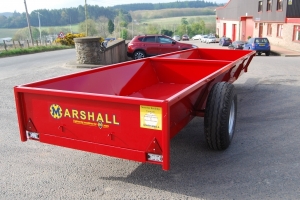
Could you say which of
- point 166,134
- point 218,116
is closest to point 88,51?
point 218,116

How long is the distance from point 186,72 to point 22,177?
13.2 feet

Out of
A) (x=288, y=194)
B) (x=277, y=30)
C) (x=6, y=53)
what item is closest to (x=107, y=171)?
(x=288, y=194)

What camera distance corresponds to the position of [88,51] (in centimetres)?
1392

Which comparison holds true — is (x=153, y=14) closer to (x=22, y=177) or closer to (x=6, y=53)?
(x=6, y=53)

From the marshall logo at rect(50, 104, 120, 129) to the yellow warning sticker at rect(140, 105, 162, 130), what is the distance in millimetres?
337

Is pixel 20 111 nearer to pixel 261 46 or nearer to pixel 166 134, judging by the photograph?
pixel 166 134

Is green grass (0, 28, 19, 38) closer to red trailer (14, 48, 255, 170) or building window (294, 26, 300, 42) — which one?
building window (294, 26, 300, 42)

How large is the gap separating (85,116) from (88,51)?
10.7 metres

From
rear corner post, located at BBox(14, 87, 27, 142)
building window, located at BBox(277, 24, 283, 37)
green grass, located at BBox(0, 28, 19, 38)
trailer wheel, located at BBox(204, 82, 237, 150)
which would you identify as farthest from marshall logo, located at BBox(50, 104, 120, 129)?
green grass, located at BBox(0, 28, 19, 38)

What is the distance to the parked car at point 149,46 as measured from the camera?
700 inches

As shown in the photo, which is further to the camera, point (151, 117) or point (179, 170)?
point (179, 170)

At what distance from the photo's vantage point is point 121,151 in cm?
356

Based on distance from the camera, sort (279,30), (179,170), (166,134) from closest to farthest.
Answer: (166,134), (179,170), (279,30)

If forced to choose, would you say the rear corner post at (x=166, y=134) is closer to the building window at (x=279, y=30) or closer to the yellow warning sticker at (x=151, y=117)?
the yellow warning sticker at (x=151, y=117)
